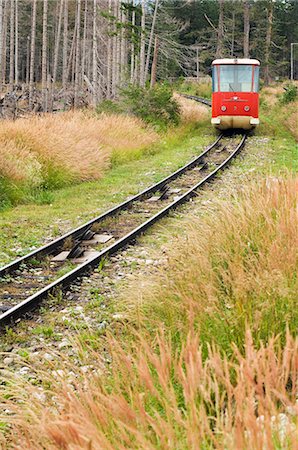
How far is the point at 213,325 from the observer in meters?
4.36

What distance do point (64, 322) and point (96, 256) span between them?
7.42 feet

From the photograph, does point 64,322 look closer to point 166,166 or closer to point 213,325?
point 213,325

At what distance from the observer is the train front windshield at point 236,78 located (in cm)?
2633

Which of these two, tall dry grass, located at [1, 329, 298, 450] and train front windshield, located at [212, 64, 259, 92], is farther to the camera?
train front windshield, located at [212, 64, 259, 92]

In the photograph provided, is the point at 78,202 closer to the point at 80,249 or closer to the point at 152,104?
the point at 80,249

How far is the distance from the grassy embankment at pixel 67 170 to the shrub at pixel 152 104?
3934 millimetres

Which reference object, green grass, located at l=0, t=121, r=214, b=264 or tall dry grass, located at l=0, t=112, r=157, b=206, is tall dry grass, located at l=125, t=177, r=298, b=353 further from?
tall dry grass, located at l=0, t=112, r=157, b=206

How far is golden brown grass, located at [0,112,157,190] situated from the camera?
1418 cm

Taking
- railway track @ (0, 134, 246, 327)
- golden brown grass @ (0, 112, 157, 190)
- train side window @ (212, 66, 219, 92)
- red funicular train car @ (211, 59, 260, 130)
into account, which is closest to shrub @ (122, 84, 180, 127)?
train side window @ (212, 66, 219, 92)

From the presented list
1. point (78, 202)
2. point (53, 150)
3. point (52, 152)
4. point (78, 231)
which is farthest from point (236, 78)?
point (78, 231)

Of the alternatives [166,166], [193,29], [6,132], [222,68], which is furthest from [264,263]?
[193,29]

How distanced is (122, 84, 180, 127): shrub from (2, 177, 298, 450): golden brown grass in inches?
776

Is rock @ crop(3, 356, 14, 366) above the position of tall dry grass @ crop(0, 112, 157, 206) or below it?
below

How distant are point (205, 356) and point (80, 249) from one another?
16.9 ft
